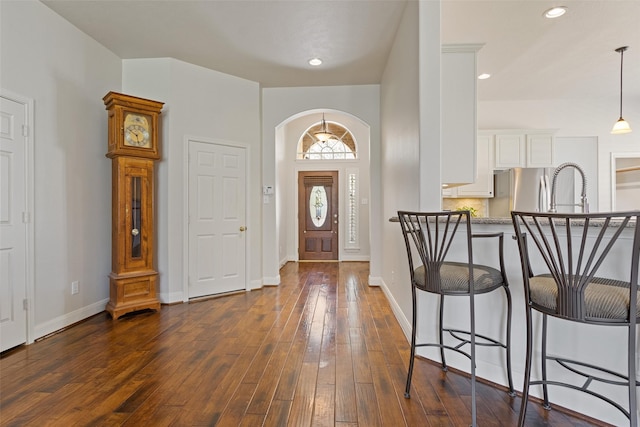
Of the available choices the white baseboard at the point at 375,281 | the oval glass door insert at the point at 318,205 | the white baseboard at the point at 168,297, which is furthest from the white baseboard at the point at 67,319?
the oval glass door insert at the point at 318,205

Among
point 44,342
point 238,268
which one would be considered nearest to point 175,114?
point 238,268

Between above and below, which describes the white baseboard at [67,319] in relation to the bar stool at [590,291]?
below

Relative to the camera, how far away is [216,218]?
13.8 ft

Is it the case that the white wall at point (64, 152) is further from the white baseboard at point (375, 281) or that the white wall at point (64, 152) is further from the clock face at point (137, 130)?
the white baseboard at point (375, 281)

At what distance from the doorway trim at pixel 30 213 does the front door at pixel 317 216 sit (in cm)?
487

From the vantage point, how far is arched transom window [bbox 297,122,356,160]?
7137 millimetres

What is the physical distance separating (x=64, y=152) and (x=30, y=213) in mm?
698

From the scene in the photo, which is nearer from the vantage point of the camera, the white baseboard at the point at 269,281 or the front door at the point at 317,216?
the white baseboard at the point at 269,281

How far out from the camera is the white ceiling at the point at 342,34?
2914 millimetres

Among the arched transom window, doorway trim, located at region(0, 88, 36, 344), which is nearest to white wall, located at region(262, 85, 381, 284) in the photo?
the arched transom window

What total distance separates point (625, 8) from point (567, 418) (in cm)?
346

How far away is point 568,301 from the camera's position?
1.32 meters

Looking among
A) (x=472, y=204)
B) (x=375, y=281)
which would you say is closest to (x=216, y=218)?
(x=375, y=281)

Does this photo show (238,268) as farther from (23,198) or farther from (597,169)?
(597,169)
